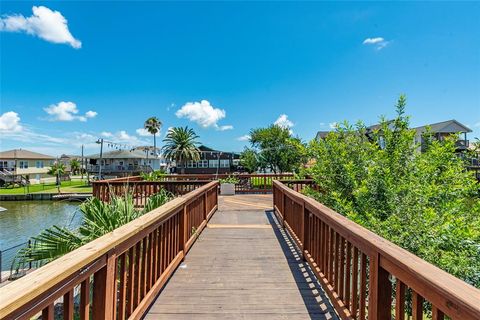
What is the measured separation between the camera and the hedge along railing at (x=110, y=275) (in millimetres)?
1033

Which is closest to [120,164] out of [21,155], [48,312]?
[21,155]

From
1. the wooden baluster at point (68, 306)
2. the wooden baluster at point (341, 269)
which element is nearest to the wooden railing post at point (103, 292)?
the wooden baluster at point (68, 306)

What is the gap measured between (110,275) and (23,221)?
837 inches

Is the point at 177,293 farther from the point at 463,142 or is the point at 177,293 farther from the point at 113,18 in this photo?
the point at 463,142

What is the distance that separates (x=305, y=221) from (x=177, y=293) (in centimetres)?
189

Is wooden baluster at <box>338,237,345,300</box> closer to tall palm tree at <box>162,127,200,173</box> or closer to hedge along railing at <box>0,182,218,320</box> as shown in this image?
hedge along railing at <box>0,182,218,320</box>

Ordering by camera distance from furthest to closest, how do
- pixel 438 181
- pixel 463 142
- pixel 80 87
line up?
→ pixel 463 142 < pixel 80 87 < pixel 438 181

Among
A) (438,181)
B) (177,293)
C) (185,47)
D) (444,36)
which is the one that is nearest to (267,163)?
(185,47)

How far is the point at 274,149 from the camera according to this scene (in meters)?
30.3

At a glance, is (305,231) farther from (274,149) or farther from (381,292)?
(274,149)

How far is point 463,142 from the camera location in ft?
90.5

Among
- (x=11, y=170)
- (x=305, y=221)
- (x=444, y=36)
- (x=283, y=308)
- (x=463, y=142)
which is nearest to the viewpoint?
(x=283, y=308)

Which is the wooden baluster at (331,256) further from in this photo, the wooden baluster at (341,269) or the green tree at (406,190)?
the green tree at (406,190)

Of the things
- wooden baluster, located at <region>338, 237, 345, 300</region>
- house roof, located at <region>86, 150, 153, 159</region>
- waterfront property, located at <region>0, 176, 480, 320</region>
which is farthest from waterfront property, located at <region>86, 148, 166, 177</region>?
wooden baluster, located at <region>338, 237, 345, 300</region>
